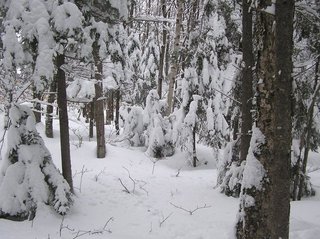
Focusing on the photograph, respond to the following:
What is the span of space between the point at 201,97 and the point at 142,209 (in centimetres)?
602

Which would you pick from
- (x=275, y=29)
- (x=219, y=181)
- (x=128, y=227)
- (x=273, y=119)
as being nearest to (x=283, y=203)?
(x=273, y=119)

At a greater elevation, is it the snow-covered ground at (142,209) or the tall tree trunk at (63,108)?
the tall tree trunk at (63,108)

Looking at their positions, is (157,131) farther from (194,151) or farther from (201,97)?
(201,97)

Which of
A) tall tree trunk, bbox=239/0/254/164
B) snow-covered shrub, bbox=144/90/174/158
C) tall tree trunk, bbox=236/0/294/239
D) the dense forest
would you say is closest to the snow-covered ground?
the dense forest

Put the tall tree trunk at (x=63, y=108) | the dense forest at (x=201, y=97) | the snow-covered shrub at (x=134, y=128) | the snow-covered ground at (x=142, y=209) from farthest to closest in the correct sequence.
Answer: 1. the snow-covered shrub at (x=134, y=128)
2. the tall tree trunk at (x=63, y=108)
3. the snow-covered ground at (x=142, y=209)
4. the dense forest at (x=201, y=97)

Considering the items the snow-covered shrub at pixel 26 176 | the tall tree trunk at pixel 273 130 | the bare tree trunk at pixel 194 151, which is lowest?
the bare tree trunk at pixel 194 151

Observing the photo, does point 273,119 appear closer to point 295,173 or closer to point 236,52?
point 295,173

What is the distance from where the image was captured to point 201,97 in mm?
12977

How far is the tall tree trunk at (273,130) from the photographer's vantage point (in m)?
3.80

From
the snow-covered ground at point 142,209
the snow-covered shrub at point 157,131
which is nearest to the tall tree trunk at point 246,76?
the snow-covered ground at point 142,209

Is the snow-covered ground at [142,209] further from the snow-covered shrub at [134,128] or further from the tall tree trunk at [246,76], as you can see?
the snow-covered shrub at [134,128]

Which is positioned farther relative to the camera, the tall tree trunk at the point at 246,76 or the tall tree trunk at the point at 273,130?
the tall tree trunk at the point at 246,76

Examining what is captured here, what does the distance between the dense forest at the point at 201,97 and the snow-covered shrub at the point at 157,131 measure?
42 mm

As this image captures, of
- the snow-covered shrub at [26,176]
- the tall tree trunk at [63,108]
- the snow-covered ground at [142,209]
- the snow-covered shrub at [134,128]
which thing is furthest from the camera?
the snow-covered shrub at [134,128]
